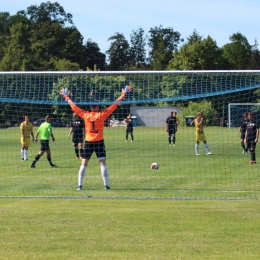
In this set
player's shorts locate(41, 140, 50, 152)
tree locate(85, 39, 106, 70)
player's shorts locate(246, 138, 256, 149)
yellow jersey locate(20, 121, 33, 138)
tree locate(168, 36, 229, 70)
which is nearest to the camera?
player's shorts locate(41, 140, 50, 152)

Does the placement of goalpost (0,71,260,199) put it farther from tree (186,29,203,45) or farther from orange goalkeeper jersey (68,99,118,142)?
tree (186,29,203,45)

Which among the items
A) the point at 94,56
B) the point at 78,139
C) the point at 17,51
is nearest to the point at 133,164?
Answer: the point at 78,139

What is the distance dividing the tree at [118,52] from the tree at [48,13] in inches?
468

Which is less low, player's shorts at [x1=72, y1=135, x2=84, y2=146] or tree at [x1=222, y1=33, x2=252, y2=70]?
tree at [x1=222, y1=33, x2=252, y2=70]

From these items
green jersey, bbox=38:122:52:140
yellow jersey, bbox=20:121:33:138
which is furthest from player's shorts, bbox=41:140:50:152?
yellow jersey, bbox=20:121:33:138

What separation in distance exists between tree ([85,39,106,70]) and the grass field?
9232 cm

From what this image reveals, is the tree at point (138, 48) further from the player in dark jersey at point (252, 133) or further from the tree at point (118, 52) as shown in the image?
the player in dark jersey at point (252, 133)

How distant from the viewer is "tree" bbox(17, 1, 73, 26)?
106000 millimetres

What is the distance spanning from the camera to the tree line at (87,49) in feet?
275

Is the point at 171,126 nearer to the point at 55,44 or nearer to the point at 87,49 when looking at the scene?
the point at 55,44

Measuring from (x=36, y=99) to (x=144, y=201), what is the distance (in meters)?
4.99

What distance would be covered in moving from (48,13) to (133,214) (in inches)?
3900

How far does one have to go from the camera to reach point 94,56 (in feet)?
370

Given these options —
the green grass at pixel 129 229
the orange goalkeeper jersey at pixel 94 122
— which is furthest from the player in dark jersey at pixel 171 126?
the green grass at pixel 129 229
